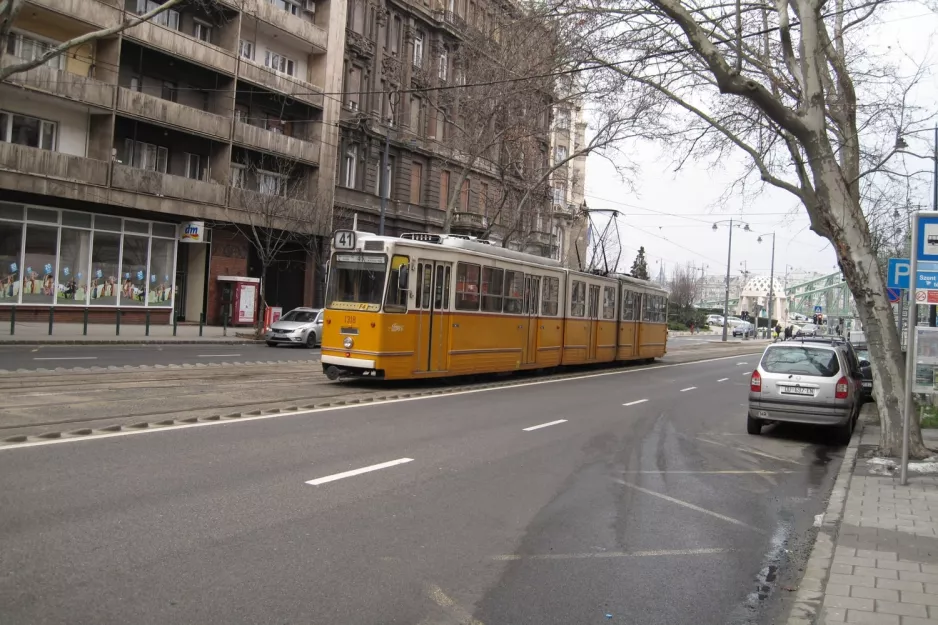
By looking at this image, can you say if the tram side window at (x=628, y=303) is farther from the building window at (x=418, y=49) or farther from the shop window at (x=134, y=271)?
the building window at (x=418, y=49)

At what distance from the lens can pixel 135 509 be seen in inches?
238

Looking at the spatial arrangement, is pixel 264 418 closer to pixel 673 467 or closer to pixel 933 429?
pixel 673 467

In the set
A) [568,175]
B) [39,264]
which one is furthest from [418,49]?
[39,264]

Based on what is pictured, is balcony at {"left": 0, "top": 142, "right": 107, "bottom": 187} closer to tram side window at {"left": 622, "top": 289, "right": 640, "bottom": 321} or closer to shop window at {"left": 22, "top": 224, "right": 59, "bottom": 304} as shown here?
shop window at {"left": 22, "top": 224, "right": 59, "bottom": 304}

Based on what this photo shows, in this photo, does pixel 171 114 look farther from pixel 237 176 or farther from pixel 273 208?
pixel 273 208

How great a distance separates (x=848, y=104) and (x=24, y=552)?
Answer: 13.8m

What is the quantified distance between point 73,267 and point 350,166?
1534 cm

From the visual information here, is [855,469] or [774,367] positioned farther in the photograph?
[774,367]

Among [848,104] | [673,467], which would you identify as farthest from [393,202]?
[673,467]

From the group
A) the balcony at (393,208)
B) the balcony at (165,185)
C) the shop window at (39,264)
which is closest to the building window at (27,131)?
the balcony at (165,185)

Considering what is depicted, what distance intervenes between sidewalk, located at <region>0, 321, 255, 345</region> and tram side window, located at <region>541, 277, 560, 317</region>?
12.4 metres

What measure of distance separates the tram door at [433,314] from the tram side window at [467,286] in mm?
344

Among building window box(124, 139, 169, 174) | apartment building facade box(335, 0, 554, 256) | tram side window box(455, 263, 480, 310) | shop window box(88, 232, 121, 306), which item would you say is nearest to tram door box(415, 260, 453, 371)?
tram side window box(455, 263, 480, 310)

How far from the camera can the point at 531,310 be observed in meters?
20.6
